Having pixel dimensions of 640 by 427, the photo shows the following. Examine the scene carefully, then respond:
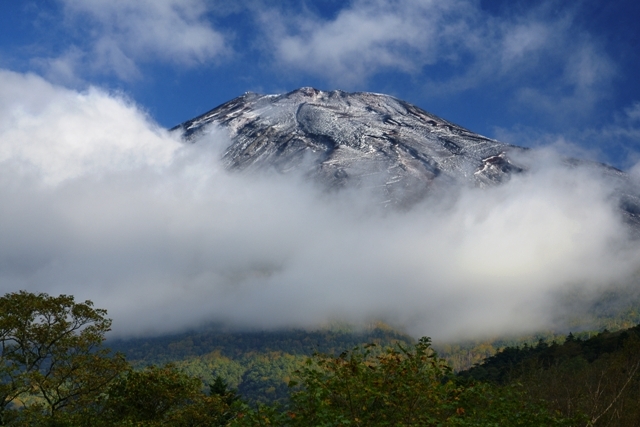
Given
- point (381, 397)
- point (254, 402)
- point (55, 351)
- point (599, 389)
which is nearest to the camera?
point (381, 397)

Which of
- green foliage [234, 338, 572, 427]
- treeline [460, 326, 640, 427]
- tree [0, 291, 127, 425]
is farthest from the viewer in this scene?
tree [0, 291, 127, 425]

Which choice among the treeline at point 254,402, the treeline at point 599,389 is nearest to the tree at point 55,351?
the treeline at point 254,402

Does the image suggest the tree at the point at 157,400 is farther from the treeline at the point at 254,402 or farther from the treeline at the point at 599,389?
the treeline at the point at 599,389

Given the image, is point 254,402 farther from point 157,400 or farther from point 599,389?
point 599,389

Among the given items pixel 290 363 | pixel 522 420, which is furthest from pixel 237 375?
pixel 522 420

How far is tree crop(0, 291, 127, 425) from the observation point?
21.8 m

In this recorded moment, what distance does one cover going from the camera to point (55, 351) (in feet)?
76.0

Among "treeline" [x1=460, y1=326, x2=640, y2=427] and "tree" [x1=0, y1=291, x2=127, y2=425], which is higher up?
"tree" [x1=0, y1=291, x2=127, y2=425]

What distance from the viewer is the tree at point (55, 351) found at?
21797mm

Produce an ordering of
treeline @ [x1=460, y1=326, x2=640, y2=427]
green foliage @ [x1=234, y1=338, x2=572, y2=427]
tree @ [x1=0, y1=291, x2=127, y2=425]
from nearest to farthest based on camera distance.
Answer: green foliage @ [x1=234, y1=338, x2=572, y2=427]
treeline @ [x1=460, y1=326, x2=640, y2=427]
tree @ [x1=0, y1=291, x2=127, y2=425]

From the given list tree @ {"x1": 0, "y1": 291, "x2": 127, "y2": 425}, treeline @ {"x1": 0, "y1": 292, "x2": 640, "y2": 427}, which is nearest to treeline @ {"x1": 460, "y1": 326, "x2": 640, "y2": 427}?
treeline @ {"x1": 0, "y1": 292, "x2": 640, "y2": 427}

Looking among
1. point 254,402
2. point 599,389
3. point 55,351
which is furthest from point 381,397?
point 55,351

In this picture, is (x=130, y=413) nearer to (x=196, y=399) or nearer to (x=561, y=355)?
(x=196, y=399)

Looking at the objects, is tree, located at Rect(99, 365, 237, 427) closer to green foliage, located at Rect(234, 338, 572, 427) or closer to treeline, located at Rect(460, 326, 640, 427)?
treeline, located at Rect(460, 326, 640, 427)
